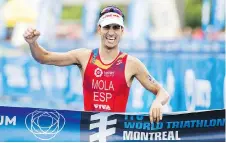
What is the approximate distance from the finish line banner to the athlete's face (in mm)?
800

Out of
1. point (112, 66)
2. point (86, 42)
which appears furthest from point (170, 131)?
point (86, 42)

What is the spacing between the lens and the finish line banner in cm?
749

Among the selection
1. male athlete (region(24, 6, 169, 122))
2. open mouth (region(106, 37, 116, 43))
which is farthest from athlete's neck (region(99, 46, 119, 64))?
open mouth (region(106, 37, 116, 43))

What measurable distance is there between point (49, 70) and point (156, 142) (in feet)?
37.2

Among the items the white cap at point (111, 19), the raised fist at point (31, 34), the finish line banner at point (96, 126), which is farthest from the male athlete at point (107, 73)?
the finish line banner at point (96, 126)

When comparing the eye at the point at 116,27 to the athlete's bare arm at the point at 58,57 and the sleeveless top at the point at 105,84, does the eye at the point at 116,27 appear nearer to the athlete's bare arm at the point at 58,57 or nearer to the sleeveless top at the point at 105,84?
the sleeveless top at the point at 105,84

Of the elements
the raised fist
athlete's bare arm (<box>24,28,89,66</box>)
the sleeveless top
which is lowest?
the sleeveless top

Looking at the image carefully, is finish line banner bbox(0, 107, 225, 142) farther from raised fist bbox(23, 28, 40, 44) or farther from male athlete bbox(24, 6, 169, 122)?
raised fist bbox(23, 28, 40, 44)

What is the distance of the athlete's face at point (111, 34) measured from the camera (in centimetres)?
798

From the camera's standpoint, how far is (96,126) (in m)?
7.50

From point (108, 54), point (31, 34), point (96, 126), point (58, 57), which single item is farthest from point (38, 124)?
point (108, 54)

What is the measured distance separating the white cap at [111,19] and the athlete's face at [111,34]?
4cm

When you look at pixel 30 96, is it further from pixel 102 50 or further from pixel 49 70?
pixel 102 50

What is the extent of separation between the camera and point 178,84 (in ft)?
55.0
